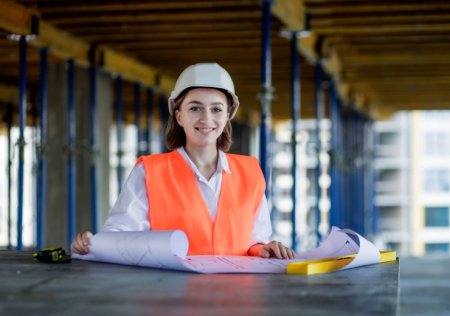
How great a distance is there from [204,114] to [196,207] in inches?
13.4

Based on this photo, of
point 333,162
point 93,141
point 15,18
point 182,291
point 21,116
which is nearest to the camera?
point 182,291

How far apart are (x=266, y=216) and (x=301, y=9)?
7682 mm

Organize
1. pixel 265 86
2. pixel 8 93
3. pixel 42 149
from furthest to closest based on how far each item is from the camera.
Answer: pixel 8 93 < pixel 42 149 < pixel 265 86

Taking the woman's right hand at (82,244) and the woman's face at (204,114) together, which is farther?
the woman's face at (204,114)

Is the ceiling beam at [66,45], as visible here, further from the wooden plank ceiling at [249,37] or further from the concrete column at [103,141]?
the concrete column at [103,141]

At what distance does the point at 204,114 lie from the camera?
3.42 metres

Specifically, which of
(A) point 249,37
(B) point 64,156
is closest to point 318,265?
(A) point 249,37

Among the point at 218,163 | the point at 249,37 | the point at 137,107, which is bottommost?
the point at 218,163

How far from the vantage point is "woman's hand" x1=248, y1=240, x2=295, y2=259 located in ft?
10.7

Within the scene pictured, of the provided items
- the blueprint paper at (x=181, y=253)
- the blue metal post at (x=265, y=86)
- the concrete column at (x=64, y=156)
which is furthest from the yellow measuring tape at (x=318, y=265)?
the concrete column at (x=64, y=156)

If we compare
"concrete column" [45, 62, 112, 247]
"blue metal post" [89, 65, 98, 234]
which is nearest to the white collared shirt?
"blue metal post" [89, 65, 98, 234]

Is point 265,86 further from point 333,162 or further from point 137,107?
point 137,107

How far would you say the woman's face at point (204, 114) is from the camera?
11.2 ft

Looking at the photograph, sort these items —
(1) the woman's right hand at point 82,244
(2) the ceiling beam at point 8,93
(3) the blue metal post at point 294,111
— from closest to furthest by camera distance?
1. (1) the woman's right hand at point 82,244
2. (3) the blue metal post at point 294,111
3. (2) the ceiling beam at point 8,93
